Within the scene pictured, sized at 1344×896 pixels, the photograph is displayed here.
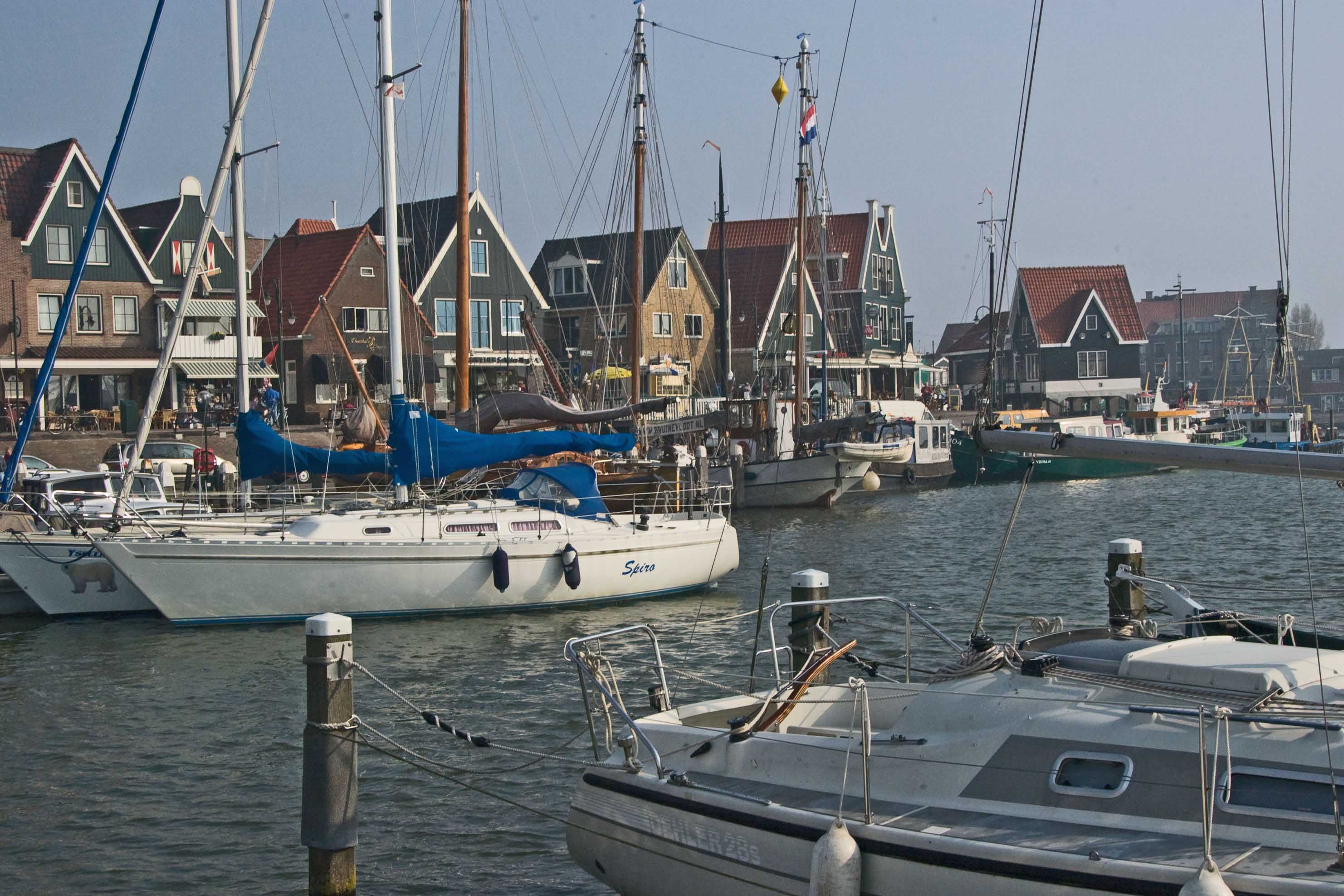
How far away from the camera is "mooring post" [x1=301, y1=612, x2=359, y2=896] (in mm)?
9055

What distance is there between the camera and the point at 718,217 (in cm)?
5550

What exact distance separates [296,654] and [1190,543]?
73.1 feet

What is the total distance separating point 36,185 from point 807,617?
45.5 metres

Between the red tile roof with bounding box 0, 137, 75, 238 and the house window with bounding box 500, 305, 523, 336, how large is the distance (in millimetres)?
18662

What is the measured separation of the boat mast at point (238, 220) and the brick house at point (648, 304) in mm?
33257

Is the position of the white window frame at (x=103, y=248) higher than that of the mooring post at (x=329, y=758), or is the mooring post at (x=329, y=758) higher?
the white window frame at (x=103, y=248)

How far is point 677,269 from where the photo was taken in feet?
211

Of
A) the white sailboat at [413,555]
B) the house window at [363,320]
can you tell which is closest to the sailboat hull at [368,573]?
the white sailboat at [413,555]

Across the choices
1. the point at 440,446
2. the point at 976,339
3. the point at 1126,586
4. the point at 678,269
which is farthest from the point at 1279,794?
the point at 976,339

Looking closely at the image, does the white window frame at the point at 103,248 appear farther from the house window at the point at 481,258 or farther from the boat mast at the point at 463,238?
the boat mast at the point at 463,238

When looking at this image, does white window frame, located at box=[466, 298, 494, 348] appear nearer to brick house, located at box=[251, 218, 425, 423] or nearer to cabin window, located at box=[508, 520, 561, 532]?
brick house, located at box=[251, 218, 425, 423]

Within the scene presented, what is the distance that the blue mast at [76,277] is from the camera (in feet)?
71.0

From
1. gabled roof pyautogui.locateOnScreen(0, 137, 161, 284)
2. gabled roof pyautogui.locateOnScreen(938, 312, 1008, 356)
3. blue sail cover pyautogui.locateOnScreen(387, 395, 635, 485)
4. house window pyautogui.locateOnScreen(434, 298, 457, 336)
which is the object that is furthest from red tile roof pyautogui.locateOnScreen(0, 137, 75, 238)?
gabled roof pyautogui.locateOnScreen(938, 312, 1008, 356)

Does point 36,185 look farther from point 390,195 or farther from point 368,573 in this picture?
point 368,573
